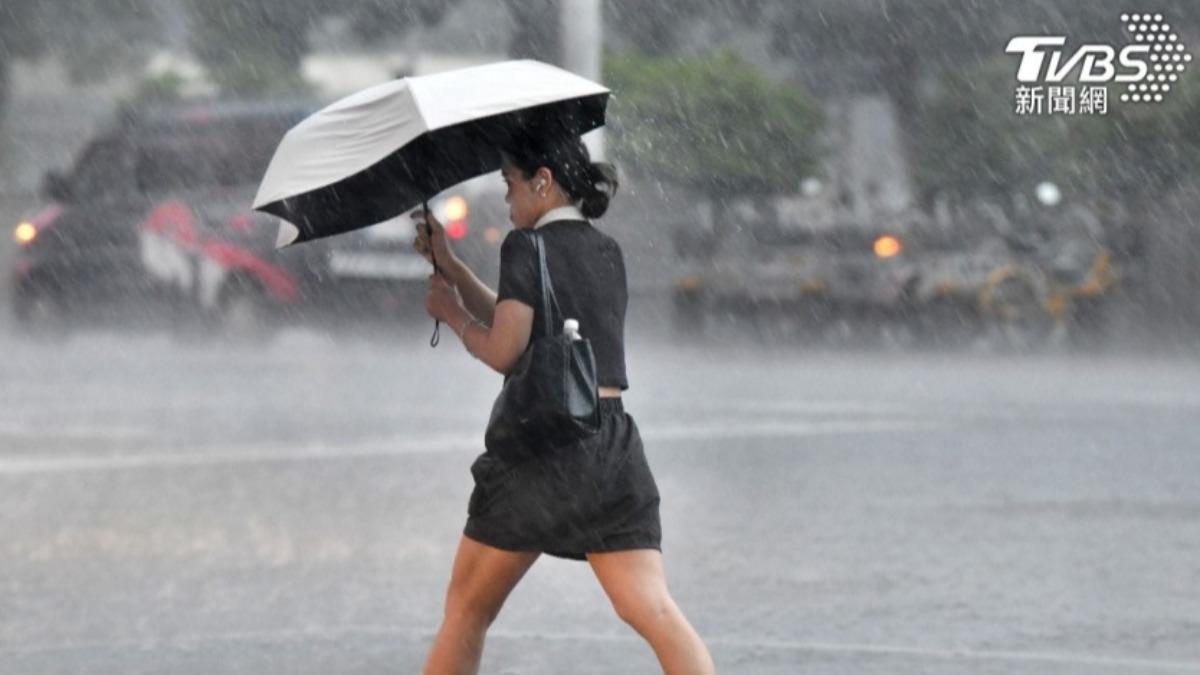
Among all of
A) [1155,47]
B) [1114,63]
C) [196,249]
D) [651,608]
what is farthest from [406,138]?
[1155,47]

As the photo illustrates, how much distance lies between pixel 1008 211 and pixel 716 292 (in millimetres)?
3027

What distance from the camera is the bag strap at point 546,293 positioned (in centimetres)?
515

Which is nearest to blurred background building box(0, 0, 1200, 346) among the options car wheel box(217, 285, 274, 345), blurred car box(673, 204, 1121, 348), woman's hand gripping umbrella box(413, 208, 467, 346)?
blurred car box(673, 204, 1121, 348)

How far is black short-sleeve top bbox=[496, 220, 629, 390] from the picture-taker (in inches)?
203

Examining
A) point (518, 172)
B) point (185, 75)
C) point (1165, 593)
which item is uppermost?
point (185, 75)

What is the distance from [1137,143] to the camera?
2553 centimetres

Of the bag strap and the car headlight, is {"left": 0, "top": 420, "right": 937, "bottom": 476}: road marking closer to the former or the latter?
the bag strap

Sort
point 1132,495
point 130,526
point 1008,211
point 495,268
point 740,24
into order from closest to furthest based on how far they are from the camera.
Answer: point 130,526, point 1132,495, point 495,268, point 1008,211, point 740,24

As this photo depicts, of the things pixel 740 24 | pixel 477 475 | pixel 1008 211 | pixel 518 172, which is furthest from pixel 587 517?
pixel 740 24

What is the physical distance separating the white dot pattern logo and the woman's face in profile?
20.3 m

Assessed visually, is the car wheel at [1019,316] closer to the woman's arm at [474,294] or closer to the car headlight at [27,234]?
the car headlight at [27,234]

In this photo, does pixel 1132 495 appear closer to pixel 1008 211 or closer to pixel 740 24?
pixel 1008 211

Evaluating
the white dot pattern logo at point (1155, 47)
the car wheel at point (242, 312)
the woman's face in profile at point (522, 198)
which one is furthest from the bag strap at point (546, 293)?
the white dot pattern logo at point (1155, 47)

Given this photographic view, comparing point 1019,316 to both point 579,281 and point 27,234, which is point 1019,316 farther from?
point 579,281
